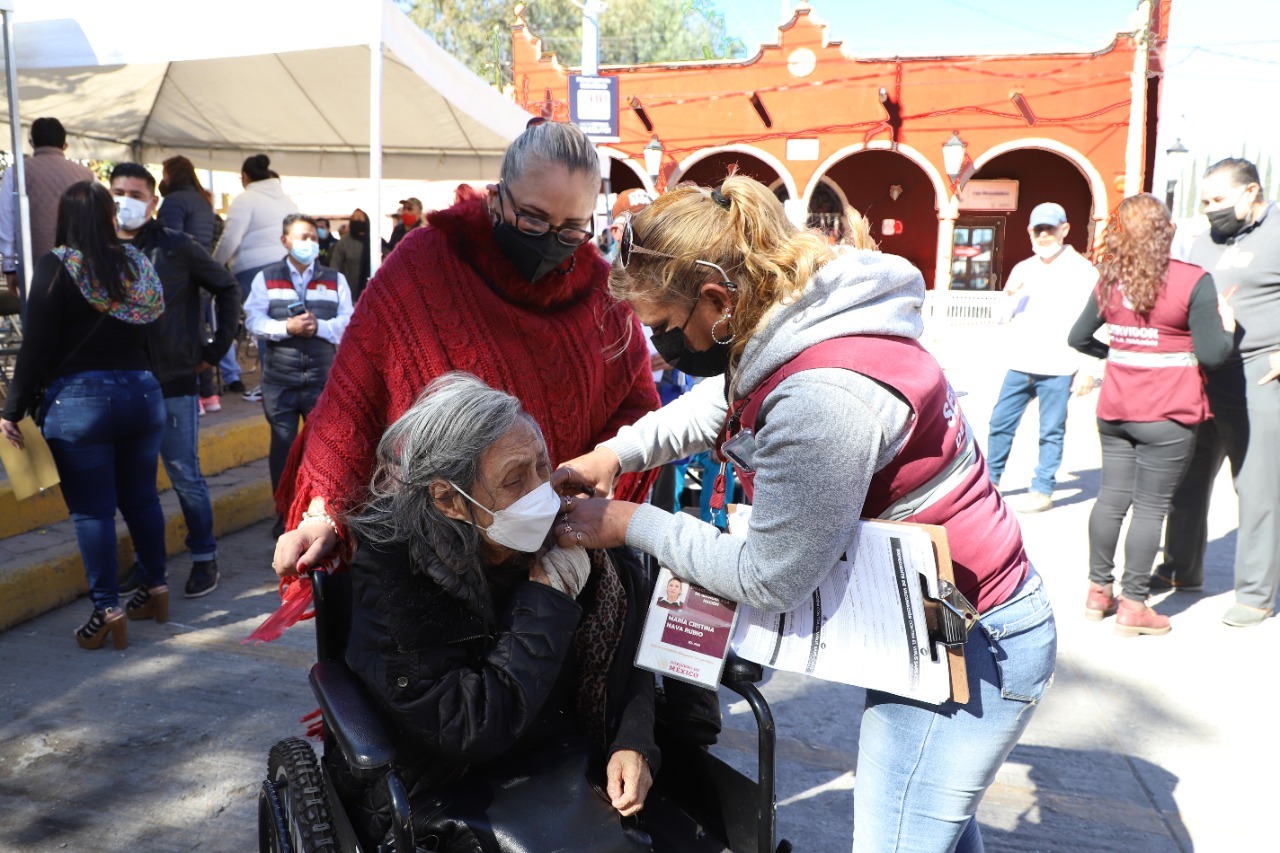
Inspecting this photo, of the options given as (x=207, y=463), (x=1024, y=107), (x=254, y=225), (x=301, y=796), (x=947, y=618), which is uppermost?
(x=1024, y=107)

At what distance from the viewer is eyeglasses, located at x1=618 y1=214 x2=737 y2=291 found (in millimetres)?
1469

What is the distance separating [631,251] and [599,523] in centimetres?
46

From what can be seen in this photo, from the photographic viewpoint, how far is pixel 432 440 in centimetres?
175

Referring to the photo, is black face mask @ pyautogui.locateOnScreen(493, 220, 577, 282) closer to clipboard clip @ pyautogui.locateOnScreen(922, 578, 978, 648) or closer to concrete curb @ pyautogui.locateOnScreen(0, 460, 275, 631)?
clipboard clip @ pyautogui.locateOnScreen(922, 578, 978, 648)

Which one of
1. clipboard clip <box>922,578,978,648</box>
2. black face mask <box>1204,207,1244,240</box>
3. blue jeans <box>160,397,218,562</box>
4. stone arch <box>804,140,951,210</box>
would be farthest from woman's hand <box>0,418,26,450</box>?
A: stone arch <box>804,140,951,210</box>

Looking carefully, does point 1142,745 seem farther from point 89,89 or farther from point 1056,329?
point 89,89

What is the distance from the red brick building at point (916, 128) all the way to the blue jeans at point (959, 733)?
1716 cm

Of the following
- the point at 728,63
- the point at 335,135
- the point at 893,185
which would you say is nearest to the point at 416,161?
the point at 335,135

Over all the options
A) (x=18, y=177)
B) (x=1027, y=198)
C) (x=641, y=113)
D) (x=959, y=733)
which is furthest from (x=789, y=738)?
(x=1027, y=198)

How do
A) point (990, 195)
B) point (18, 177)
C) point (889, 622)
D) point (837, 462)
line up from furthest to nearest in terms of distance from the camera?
point (990, 195), point (18, 177), point (889, 622), point (837, 462)

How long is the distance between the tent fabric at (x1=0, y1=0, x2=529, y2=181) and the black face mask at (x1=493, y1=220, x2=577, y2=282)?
3.49m

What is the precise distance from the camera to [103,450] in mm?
3773

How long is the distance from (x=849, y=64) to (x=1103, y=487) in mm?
17285

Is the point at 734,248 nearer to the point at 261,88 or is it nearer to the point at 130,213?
the point at 130,213
